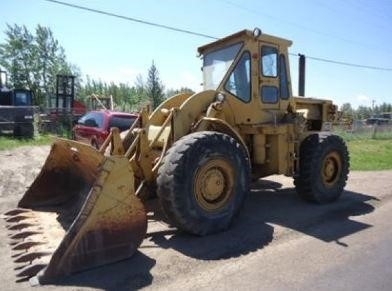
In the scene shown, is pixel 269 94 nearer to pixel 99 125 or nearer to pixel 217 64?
pixel 217 64

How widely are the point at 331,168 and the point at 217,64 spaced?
282cm

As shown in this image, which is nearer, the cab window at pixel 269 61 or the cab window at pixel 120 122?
the cab window at pixel 269 61

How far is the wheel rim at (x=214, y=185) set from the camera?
225 inches

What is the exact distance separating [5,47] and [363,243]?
53952mm

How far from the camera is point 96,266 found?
458 cm

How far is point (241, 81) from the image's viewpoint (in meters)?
7.11

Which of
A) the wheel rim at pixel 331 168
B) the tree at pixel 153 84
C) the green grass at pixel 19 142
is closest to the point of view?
the wheel rim at pixel 331 168

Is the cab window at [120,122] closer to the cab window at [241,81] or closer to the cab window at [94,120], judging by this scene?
the cab window at [94,120]

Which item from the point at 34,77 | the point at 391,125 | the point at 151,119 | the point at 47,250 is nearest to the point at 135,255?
the point at 47,250

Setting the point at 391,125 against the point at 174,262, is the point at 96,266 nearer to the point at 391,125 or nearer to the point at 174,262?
the point at 174,262

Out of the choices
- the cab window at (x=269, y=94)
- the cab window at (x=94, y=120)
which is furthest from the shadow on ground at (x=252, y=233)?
the cab window at (x=94, y=120)

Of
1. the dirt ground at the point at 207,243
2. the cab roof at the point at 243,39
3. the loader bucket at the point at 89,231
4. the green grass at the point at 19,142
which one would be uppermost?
the cab roof at the point at 243,39

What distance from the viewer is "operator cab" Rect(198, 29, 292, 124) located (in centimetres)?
707

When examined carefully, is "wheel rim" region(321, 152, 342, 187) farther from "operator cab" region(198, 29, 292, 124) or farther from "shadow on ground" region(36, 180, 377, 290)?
"operator cab" region(198, 29, 292, 124)
